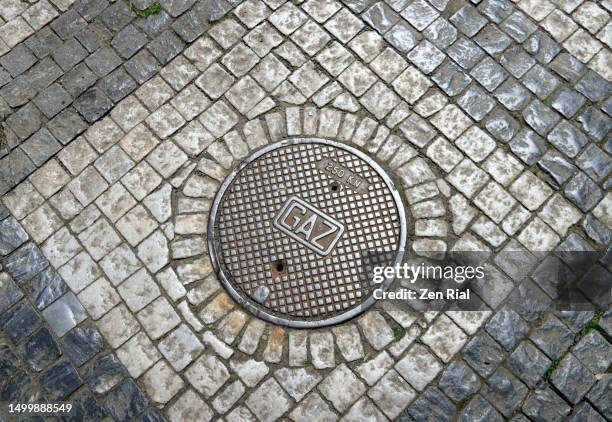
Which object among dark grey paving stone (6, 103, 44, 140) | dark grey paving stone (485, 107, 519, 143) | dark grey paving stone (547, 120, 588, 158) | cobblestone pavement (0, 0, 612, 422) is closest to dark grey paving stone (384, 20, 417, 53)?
cobblestone pavement (0, 0, 612, 422)

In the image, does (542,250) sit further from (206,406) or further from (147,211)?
(147,211)

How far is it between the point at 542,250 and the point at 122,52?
344 cm

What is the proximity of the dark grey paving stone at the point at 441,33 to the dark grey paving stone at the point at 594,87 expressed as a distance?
1000 mm

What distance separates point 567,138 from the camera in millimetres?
3979

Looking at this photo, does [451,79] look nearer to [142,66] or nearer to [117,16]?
[142,66]

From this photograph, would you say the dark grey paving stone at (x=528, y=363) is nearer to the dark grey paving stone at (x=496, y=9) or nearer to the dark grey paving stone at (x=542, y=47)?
the dark grey paving stone at (x=542, y=47)

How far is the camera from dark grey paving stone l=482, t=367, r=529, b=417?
341cm

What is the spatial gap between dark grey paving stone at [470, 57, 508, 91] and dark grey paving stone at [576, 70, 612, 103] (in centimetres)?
56

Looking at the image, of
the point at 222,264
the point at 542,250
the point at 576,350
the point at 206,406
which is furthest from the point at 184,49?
the point at 576,350

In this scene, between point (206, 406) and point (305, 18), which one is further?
point (305, 18)

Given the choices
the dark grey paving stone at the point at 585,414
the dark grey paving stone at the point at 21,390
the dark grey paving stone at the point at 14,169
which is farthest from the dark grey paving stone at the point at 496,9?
the dark grey paving stone at the point at 21,390

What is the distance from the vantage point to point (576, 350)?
11.5 feet

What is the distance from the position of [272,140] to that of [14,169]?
6.25 feet

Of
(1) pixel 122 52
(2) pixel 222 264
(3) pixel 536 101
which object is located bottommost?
(2) pixel 222 264
